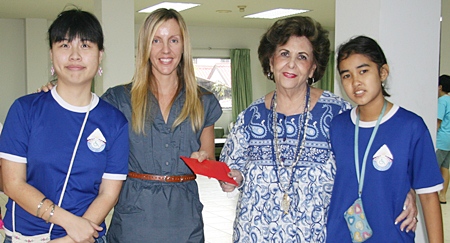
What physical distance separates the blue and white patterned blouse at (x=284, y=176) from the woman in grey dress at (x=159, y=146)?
0.22 meters

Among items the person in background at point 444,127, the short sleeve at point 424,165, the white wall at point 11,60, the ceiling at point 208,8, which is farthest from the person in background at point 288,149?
the white wall at point 11,60

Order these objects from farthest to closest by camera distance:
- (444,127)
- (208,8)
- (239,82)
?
(239,82), (208,8), (444,127)

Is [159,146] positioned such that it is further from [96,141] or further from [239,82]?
[239,82]

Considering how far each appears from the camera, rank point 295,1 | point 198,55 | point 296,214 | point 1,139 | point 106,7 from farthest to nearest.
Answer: point 198,55, point 295,1, point 106,7, point 296,214, point 1,139

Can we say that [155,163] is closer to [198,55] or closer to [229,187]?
[229,187]

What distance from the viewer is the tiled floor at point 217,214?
623 centimetres

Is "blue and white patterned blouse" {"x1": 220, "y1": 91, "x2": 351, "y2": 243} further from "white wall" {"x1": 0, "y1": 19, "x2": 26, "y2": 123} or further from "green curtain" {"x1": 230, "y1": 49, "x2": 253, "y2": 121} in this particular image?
"green curtain" {"x1": 230, "y1": 49, "x2": 253, "y2": 121}

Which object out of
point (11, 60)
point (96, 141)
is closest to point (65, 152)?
point (96, 141)

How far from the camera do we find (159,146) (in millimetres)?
2502

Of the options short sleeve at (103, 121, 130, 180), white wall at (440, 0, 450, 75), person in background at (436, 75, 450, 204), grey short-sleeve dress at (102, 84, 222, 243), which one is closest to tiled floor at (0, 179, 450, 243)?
person in background at (436, 75, 450, 204)

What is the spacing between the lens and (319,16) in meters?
12.9

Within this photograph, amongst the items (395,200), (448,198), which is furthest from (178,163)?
(448,198)

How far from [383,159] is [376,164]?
0.03m

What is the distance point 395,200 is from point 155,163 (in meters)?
1.06
